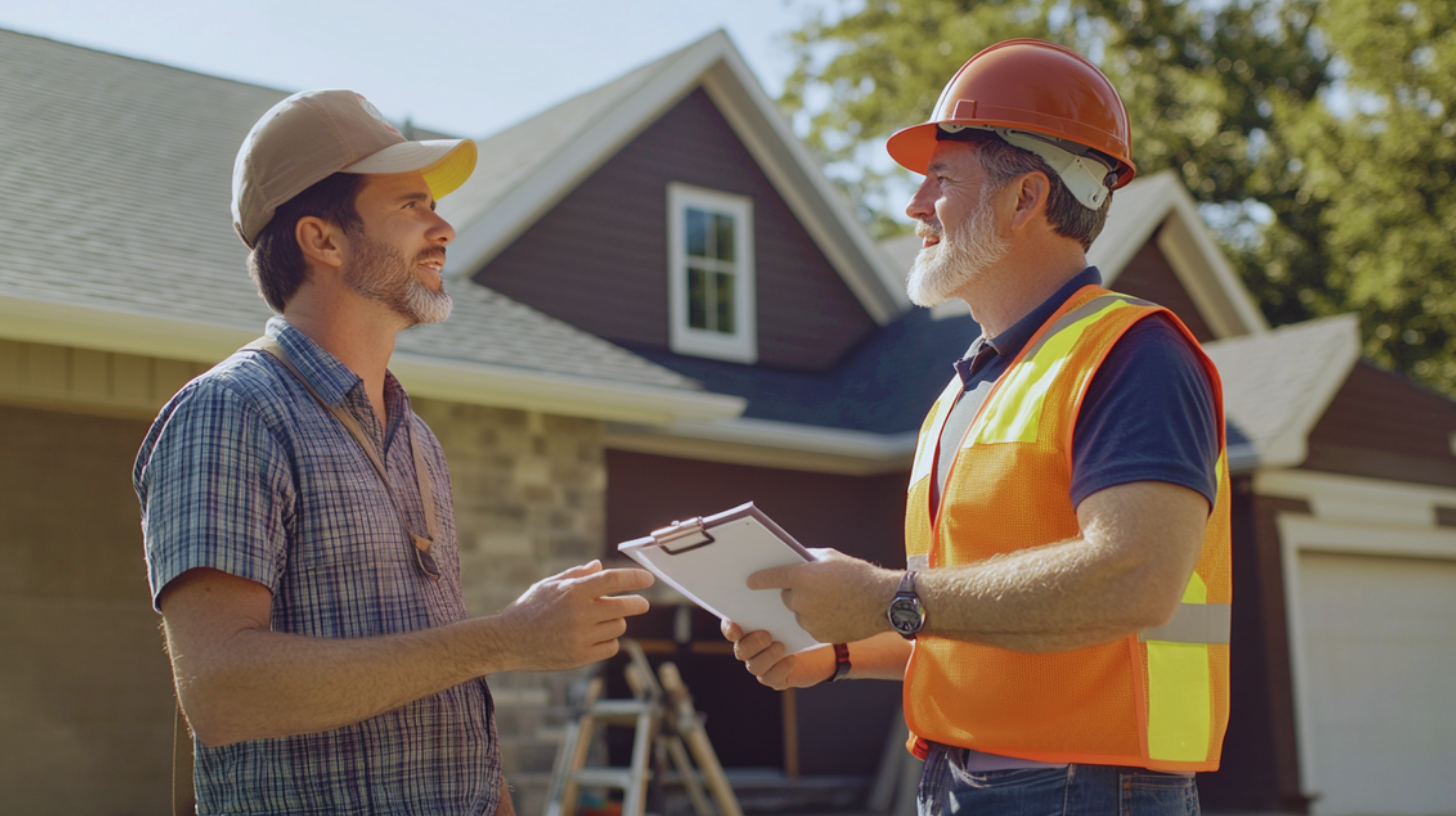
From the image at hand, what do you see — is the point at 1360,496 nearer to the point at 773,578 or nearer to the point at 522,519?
the point at 522,519

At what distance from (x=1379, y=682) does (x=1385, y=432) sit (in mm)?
2194

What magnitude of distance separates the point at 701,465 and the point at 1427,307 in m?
15.2

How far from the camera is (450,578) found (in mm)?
2535

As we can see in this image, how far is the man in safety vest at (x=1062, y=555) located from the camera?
204 centimetres

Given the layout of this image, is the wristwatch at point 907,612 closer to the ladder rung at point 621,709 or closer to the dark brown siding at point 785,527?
the ladder rung at point 621,709

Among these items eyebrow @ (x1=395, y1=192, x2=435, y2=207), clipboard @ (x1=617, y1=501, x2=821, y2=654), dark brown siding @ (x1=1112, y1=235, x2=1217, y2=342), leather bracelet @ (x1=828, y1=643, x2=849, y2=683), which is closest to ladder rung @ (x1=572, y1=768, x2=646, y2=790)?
leather bracelet @ (x1=828, y1=643, x2=849, y2=683)

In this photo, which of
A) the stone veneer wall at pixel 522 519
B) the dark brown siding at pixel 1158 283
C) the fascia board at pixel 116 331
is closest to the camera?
the fascia board at pixel 116 331

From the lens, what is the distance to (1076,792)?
212cm

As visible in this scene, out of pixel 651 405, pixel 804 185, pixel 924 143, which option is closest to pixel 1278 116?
pixel 804 185

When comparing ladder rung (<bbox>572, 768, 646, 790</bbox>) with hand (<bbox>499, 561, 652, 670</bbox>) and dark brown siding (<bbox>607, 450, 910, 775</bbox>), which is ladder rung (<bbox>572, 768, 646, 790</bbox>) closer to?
dark brown siding (<bbox>607, 450, 910, 775</bbox>)

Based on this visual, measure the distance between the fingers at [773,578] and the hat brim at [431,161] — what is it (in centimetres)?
106

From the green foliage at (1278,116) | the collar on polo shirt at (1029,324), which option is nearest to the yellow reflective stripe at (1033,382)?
the collar on polo shirt at (1029,324)

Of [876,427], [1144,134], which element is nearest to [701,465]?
[876,427]

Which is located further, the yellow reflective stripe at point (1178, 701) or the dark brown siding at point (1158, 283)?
the dark brown siding at point (1158, 283)
